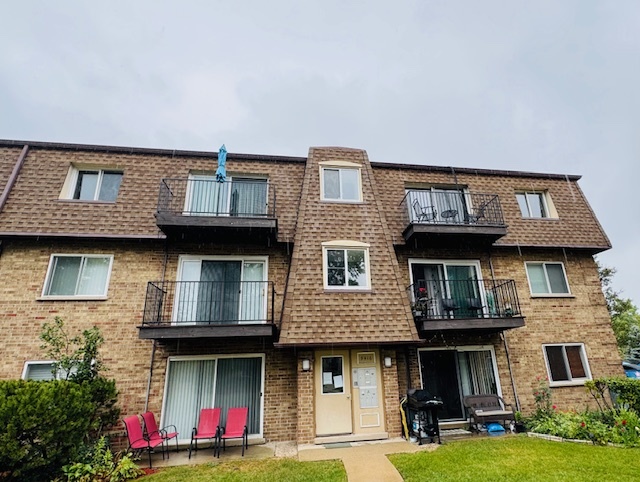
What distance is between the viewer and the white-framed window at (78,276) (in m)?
7.95

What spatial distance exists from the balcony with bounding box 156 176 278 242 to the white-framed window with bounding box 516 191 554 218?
31.8ft

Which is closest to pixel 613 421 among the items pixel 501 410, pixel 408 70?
pixel 501 410

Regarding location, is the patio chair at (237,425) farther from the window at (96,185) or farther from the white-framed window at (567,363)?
the white-framed window at (567,363)

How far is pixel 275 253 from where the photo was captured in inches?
361

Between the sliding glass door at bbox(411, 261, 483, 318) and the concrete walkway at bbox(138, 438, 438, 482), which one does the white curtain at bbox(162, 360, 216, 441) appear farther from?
the sliding glass door at bbox(411, 261, 483, 318)

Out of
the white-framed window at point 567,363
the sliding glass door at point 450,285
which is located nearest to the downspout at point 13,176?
the sliding glass door at point 450,285

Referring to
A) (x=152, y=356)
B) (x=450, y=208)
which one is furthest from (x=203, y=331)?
(x=450, y=208)

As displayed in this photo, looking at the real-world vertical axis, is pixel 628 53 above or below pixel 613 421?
above

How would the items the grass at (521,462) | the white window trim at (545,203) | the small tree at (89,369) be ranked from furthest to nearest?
1. the white window trim at (545,203)
2. the small tree at (89,369)
3. the grass at (521,462)

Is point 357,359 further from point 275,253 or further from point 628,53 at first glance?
point 628,53

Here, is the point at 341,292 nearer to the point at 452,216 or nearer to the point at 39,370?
the point at 452,216

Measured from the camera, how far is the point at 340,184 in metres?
10.0

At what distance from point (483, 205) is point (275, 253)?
753 centimetres

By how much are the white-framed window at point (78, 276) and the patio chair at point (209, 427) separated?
4301 mm
